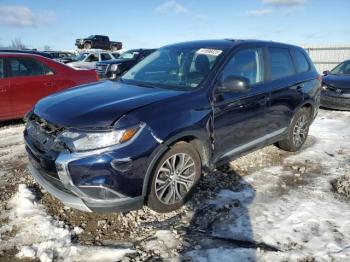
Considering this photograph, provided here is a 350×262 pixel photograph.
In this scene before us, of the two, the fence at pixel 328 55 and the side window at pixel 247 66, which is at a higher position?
the fence at pixel 328 55

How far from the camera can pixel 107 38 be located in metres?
37.9

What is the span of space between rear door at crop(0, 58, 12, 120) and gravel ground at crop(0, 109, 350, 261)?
8.15ft

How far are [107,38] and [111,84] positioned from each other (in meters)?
35.1

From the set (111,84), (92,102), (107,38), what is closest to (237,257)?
(92,102)

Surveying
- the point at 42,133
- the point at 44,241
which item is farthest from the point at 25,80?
the point at 44,241

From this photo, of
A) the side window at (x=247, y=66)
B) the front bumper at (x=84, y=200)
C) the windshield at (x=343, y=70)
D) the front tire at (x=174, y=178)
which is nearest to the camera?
the front bumper at (x=84, y=200)

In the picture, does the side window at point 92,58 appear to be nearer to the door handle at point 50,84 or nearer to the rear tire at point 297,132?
the door handle at point 50,84

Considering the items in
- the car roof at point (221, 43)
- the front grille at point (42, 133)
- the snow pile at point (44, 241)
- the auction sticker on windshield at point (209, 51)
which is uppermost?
the car roof at point (221, 43)

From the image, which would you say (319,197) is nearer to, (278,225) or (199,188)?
(278,225)

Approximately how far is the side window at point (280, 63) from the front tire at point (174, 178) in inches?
78.1

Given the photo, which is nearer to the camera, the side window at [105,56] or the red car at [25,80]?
the red car at [25,80]

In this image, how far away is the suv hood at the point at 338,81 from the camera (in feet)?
32.7

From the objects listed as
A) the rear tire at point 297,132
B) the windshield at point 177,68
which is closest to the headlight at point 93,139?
the windshield at point 177,68

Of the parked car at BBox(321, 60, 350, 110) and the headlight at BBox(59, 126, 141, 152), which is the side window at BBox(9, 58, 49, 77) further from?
the parked car at BBox(321, 60, 350, 110)
